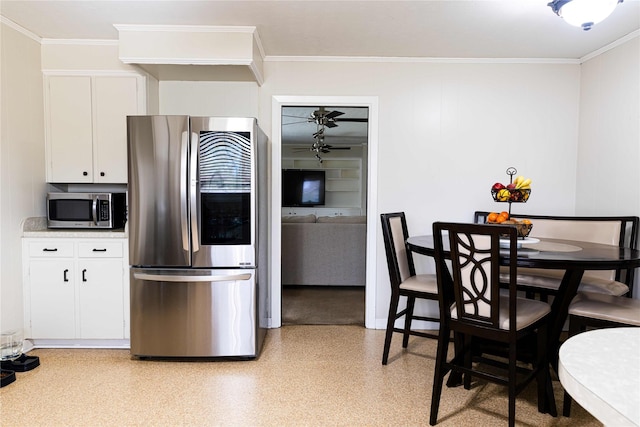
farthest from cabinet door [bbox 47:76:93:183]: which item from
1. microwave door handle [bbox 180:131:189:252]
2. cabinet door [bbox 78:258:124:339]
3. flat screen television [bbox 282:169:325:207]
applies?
flat screen television [bbox 282:169:325:207]

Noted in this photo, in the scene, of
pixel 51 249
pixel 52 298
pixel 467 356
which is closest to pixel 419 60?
pixel 467 356

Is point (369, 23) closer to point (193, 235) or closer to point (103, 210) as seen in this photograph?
point (193, 235)

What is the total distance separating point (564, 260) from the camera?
1970 mm

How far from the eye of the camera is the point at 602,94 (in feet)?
10.8

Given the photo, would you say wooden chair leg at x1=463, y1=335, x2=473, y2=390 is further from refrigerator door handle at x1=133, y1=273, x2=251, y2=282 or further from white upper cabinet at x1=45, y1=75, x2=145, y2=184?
white upper cabinet at x1=45, y1=75, x2=145, y2=184

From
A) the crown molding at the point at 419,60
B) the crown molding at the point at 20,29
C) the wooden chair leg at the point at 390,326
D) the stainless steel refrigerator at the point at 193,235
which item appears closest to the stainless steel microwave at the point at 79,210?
the stainless steel refrigerator at the point at 193,235

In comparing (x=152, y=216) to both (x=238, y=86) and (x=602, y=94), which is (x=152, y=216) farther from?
(x=602, y=94)

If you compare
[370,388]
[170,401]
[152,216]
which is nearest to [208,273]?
[152,216]

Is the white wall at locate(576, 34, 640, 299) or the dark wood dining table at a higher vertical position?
A: the white wall at locate(576, 34, 640, 299)

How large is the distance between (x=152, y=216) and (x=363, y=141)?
21.4 feet

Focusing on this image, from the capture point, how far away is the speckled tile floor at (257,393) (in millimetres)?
2180

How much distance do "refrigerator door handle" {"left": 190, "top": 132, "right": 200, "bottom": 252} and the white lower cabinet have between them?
0.65 metres

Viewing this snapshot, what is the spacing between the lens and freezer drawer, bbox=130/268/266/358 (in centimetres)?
285

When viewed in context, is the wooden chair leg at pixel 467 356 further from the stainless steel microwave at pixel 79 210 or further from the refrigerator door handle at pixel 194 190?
the stainless steel microwave at pixel 79 210
